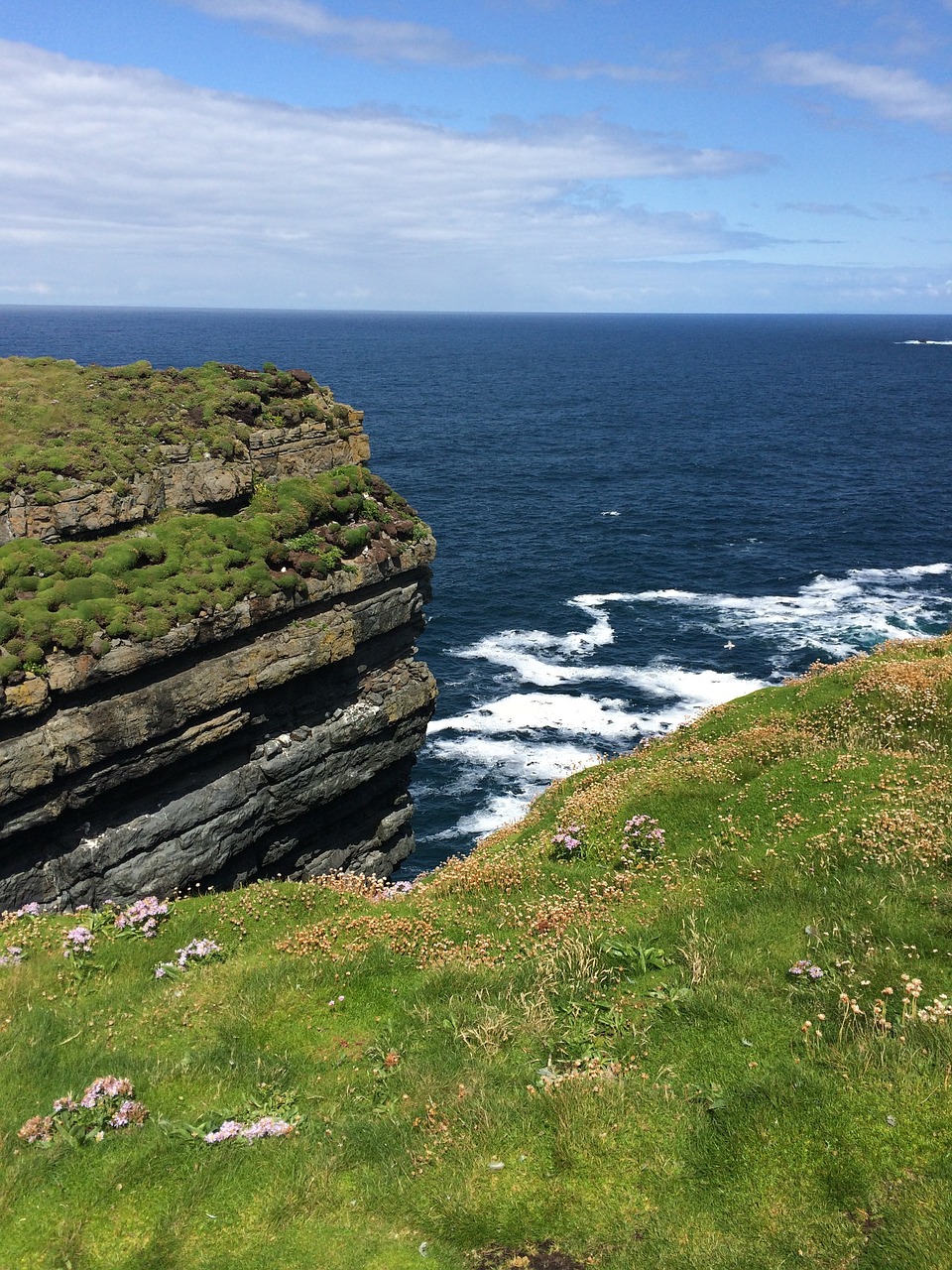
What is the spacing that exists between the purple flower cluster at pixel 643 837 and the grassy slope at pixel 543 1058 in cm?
44

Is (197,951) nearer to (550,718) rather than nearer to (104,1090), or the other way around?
(104,1090)

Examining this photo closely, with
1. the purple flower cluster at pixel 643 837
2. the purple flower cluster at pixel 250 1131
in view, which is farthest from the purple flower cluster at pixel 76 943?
the purple flower cluster at pixel 643 837

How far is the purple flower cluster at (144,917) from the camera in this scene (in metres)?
18.9

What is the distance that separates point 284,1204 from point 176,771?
1794cm

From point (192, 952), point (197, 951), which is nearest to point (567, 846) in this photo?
point (197, 951)

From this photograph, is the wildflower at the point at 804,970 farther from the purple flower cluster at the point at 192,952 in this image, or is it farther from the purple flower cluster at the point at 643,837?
the purple flower cluster at the point at 192,952

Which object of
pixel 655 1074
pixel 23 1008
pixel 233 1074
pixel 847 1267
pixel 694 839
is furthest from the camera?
pixel 694 839

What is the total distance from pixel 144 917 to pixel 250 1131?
316 inches

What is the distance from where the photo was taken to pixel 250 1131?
12.4 metres

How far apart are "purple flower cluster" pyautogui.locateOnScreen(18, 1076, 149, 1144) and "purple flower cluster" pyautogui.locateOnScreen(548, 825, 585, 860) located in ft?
37.3

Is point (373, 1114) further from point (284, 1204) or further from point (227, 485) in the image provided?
point (227, 485)

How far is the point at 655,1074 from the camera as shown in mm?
12664

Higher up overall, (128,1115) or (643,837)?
(643,837)

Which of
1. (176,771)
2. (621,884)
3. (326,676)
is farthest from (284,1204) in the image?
(326,676)
